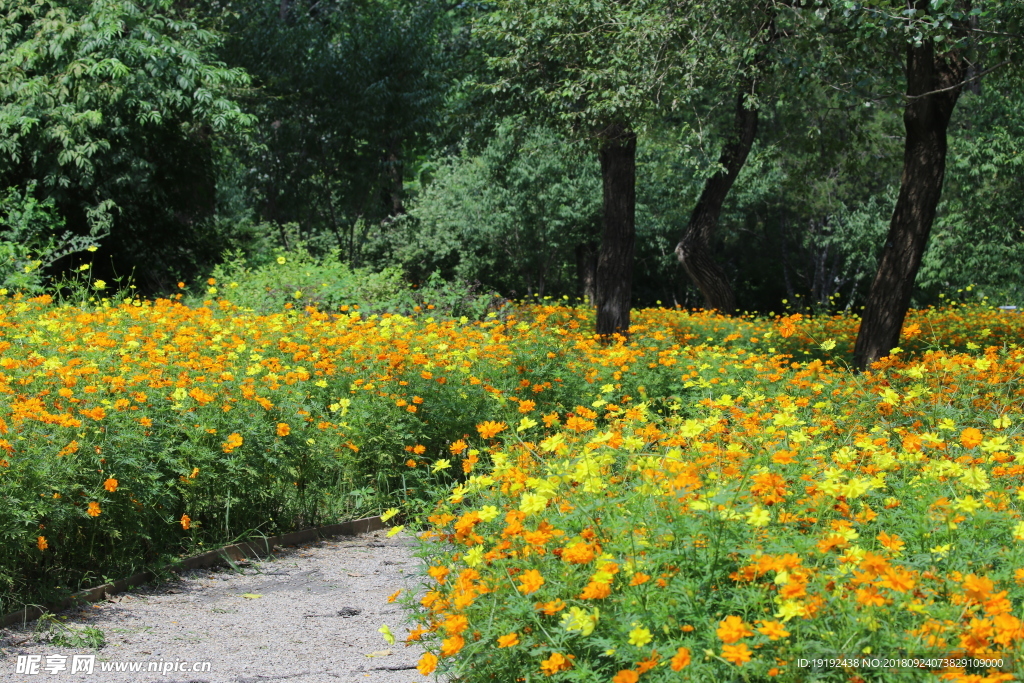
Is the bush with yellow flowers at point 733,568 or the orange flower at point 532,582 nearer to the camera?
the bush with yellow flowers at point 733,568

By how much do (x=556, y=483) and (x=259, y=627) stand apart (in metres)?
1.71

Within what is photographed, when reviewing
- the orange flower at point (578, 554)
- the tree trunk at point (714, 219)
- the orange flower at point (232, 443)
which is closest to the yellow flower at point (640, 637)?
the orange flower at point (578, 554)

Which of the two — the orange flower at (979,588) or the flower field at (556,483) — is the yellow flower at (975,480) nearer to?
the flower field at (556,483)

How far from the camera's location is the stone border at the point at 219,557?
13.1 ft

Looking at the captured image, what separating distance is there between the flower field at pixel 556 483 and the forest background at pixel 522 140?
294 cm

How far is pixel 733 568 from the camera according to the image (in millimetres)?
2678

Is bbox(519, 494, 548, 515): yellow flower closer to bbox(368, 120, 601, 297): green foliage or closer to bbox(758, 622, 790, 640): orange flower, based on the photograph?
bbox(758, 622, 790, 640): orange flower

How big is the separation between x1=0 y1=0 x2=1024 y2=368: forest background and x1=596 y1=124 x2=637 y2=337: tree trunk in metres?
0.03

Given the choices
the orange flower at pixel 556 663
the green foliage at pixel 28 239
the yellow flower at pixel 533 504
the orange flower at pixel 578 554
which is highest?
the green foliage at pixel 28 239

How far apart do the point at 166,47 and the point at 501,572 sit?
1265 centimetres

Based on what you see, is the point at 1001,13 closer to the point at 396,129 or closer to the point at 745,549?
the point at 745,549

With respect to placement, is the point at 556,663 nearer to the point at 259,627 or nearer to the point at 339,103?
the point at 259,627

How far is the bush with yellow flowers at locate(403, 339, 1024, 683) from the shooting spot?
88.5 inches

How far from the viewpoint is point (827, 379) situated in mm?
6254
